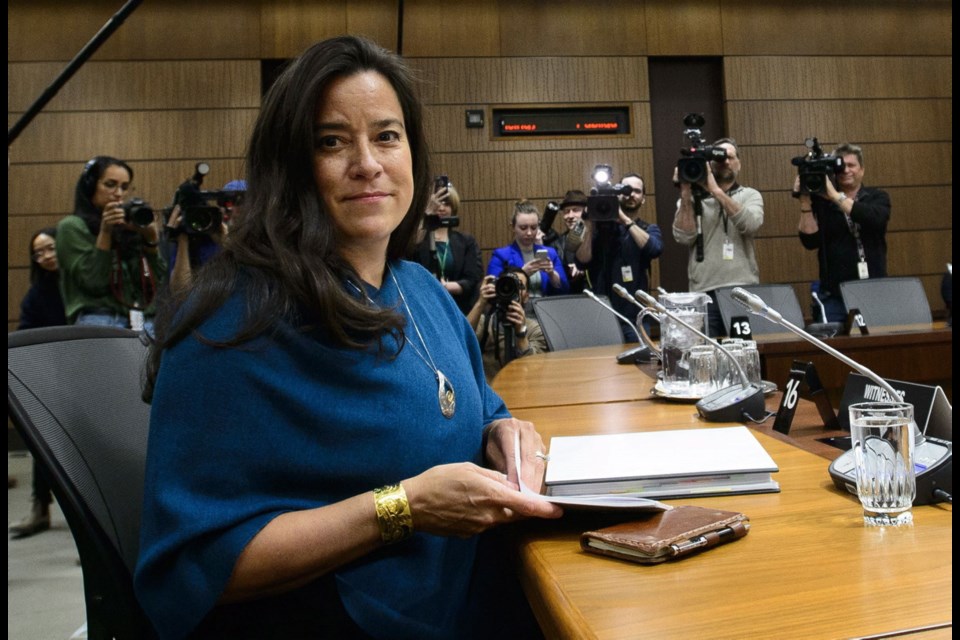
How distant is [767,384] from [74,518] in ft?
4.38

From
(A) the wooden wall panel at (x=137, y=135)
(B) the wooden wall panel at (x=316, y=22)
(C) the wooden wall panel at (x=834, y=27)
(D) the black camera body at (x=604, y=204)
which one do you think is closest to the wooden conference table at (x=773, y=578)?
(D) the black camera body at (x=604, y=204)

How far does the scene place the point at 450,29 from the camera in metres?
6.05

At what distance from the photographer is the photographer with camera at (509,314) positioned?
3.22m

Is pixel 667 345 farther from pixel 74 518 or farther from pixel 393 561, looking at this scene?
pixel 74 518

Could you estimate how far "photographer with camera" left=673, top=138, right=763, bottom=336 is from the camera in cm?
410

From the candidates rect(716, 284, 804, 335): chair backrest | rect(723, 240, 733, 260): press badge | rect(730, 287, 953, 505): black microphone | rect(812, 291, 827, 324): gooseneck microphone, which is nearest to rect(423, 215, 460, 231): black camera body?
rect(716, 284, 804, 335): chair backrest

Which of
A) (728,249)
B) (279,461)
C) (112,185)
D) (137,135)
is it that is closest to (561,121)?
(728,249)

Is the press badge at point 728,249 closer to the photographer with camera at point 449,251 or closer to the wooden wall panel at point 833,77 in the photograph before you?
the photographer with camera at point 449,251

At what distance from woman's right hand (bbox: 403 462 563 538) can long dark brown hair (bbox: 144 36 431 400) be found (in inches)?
8.1

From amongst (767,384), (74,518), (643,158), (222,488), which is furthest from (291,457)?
(643,158)

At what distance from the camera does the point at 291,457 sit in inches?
35.1

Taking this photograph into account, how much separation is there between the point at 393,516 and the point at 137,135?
5822 millimetres

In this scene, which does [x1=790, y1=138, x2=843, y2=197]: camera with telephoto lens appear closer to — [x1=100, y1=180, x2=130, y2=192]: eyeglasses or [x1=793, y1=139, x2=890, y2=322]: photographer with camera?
[x1=793, y1=139, x2=890, y2=322]: photographer with camera

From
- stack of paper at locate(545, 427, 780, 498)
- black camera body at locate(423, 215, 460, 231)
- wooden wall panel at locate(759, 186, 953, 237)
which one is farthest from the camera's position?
wooden wall panel at locate(759, 186, 953, 237)
